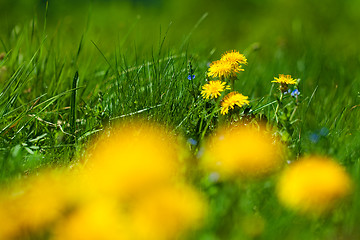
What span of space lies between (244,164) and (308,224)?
222 millimetres

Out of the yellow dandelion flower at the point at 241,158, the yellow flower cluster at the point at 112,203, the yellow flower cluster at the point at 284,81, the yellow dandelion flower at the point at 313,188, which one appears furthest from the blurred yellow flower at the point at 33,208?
the yellow flower cluster at the point at 284,81

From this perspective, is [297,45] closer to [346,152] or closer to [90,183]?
[346,152]

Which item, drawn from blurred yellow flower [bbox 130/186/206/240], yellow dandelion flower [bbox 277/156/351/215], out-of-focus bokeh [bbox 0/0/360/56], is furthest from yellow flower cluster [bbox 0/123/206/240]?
out-of-focus bokeh [bbox 0/0/360/56]

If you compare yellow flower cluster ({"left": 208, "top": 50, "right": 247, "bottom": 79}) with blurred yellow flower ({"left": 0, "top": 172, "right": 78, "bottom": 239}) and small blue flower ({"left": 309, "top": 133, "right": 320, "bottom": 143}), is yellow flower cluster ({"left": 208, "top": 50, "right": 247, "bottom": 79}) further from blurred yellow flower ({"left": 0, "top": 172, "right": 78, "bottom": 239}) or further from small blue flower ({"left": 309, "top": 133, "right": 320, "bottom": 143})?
blurred yellow flower ({"left": 0, "top": 172, "right": 78, "bottom": 239})

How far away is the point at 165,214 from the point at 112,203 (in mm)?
138

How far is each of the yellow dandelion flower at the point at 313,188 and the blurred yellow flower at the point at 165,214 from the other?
23 cm

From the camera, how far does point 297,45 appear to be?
13.6 feet

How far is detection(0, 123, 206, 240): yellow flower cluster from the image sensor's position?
1.04m

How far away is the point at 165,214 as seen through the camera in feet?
3.43

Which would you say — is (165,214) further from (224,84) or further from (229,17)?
(229,17)

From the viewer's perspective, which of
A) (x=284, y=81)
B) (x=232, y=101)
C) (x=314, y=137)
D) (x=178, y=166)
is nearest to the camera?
(x=178, y=166)

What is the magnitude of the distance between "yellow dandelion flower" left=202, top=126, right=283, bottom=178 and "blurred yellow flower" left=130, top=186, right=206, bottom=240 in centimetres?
17

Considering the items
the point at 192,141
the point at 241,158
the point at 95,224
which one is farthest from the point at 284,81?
the point at 95,224

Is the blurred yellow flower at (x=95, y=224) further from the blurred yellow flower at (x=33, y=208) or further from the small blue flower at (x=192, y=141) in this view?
the small blue flower at (x=192, y=141)
